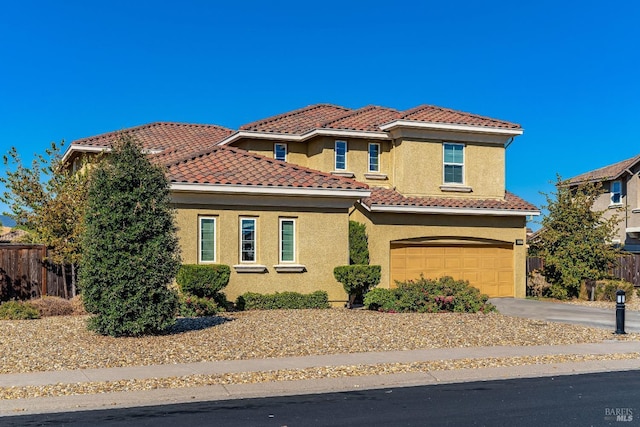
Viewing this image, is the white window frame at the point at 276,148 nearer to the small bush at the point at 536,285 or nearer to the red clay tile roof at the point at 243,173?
the red clay tile roof at the point at 243,173

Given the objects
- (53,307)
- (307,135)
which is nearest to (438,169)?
(307,135)

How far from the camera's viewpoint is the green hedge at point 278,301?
837 inches

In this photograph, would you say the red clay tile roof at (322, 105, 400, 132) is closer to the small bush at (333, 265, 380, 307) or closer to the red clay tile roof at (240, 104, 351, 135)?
the red clay tile roof at (240, 104, 351, 135)

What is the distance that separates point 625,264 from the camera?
33.4m

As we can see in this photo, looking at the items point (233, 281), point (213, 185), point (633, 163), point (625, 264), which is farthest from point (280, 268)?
point (633, 163)

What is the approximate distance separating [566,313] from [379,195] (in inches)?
297

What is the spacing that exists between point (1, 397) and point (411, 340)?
7.92 m

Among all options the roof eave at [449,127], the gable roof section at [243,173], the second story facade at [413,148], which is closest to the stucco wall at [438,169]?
the second story facade at [413,148]

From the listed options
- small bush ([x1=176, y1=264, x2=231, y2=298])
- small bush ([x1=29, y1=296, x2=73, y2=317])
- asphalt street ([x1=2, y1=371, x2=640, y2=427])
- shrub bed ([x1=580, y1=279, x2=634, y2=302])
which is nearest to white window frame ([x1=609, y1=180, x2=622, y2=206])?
shrub bed ([x1=580, y1=279, x2=634, y2=302])

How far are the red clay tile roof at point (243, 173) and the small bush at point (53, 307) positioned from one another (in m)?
4.31

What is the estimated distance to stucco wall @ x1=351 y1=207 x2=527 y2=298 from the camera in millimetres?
26125

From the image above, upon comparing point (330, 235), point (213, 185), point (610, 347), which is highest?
point (213, 185)

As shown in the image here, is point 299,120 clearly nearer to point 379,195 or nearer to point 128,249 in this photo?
point 379,195

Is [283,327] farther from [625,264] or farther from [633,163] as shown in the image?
[633,163]
